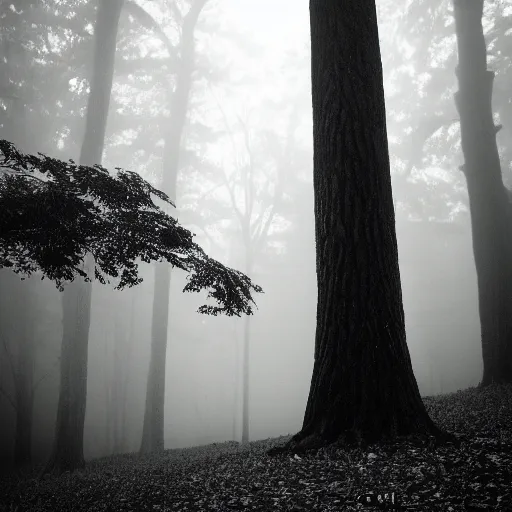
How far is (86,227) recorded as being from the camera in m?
2.90

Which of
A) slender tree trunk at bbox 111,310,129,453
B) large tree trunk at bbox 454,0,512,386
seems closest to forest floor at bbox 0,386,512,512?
large tree trunk at bbox 454,0,512,386

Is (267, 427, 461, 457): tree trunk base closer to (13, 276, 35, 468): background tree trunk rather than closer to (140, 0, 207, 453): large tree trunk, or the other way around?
(140, 0, 207, 453): large tree trunk

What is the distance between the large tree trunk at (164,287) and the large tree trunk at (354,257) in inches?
352

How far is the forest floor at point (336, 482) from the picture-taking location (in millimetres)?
2223

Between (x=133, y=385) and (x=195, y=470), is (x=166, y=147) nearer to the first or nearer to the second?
(x=195, y=470)

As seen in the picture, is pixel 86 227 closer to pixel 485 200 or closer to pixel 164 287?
pixel 485 200

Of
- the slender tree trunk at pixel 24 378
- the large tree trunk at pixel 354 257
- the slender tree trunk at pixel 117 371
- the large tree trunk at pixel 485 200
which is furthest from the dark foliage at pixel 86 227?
the slender tree trunk at pixel 117 371

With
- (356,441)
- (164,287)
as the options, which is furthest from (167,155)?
(356,441)

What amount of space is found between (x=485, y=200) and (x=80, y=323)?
8.85m

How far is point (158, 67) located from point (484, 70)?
11.0 metres

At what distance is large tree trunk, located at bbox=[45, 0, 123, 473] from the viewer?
26.5 ft

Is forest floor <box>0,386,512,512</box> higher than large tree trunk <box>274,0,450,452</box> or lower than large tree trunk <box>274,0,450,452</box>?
lower

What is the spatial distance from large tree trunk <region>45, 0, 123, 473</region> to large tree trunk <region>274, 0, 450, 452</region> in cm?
620

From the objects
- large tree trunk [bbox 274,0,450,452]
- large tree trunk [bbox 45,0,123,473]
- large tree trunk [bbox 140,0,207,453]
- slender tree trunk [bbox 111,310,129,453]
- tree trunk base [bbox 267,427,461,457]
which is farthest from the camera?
slender tree trunk [bbox 111,310,129,453]
